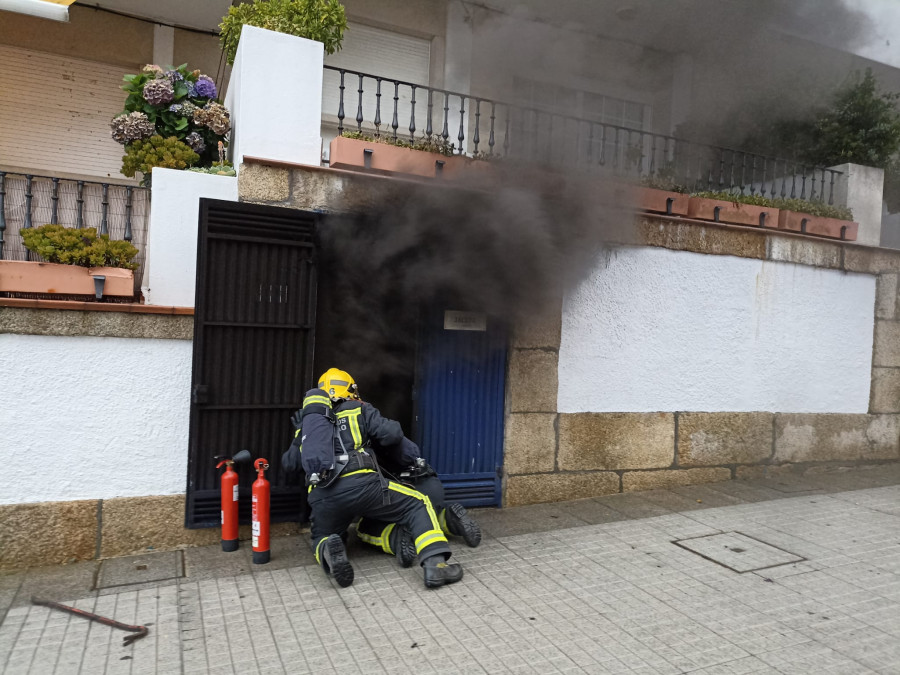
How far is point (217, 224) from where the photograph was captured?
4.25m

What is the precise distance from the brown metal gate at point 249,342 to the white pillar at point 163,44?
436 cm

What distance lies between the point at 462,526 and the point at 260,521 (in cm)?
134

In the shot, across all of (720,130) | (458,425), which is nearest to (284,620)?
(458,425)

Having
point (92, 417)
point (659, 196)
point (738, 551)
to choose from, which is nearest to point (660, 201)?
point (659, 196)

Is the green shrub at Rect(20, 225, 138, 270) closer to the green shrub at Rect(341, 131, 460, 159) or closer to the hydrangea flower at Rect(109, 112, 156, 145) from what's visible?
the hydrangea flower at Rect(109, 112, 156, 145)

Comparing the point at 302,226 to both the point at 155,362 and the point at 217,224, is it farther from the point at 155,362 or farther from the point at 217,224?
the point at 155,362

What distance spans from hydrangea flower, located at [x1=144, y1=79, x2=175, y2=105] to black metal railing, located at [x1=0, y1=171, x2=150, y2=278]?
2.72 ft

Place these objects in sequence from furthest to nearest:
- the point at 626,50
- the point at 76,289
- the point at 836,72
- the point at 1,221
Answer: the point at 836,72 → the point at 626,50 → the point at 1,221 → the point at 76,289

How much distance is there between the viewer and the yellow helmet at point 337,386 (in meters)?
4.05

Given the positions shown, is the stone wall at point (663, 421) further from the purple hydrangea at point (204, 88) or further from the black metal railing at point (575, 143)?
the purple hydrangea at point (204, 88)

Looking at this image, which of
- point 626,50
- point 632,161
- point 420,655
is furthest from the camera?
point 626,50

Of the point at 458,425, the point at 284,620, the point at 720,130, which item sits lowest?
the point at 284,620

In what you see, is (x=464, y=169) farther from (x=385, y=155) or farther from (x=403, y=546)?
(x=403, y=546)

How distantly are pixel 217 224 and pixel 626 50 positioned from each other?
197 inches
